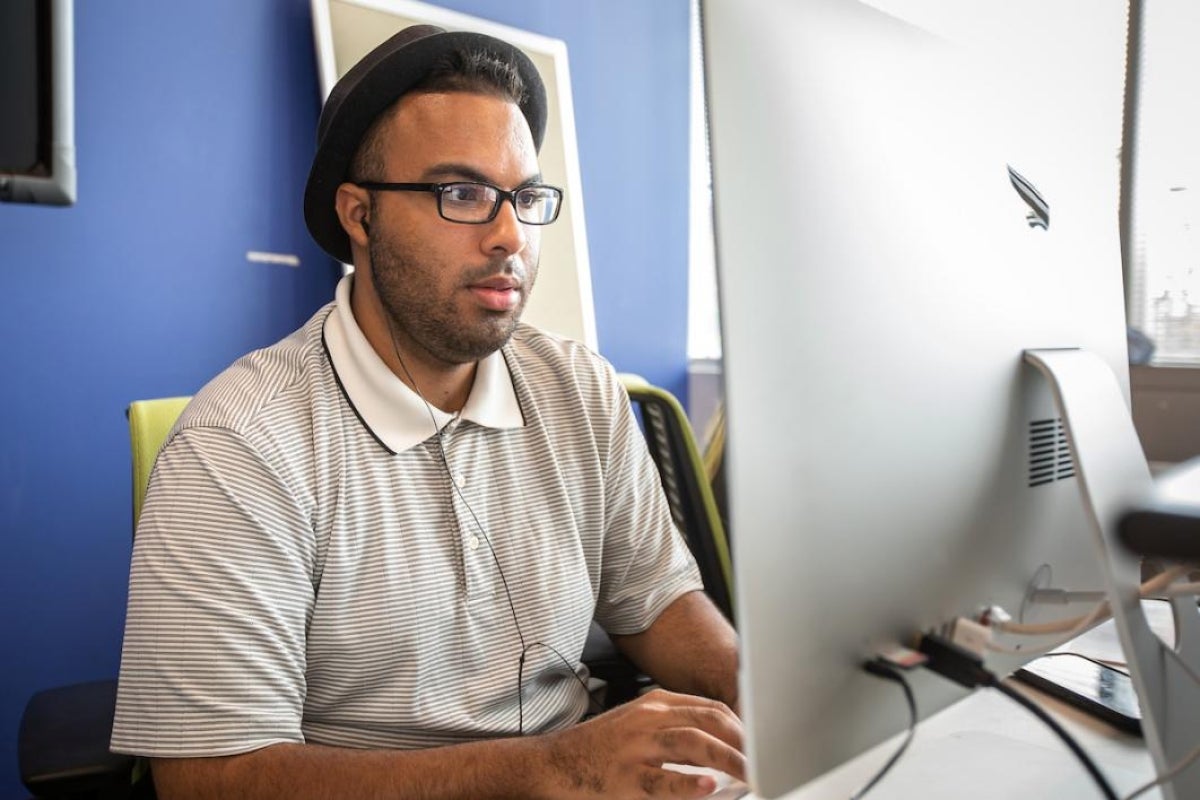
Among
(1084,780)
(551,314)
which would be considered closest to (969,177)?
(1084,780)

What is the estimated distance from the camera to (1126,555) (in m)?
0.58

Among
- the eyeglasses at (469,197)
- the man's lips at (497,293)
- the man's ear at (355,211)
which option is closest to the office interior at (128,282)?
A: the man's ear at (355,211)

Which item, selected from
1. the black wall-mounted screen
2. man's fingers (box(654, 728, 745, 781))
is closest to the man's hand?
man's fingers (box(654, 728, 745, 781))

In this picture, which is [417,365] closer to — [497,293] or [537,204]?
[497,293]

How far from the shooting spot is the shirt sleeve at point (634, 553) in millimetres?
1260

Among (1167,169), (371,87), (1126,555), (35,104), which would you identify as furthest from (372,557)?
(1167,169)

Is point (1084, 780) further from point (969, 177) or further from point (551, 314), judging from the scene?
point (551, 314)

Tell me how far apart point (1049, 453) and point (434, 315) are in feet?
2.60

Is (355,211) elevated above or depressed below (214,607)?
above

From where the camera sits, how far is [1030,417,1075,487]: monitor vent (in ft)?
2.06

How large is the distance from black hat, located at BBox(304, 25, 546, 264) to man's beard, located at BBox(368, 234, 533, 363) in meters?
0.16

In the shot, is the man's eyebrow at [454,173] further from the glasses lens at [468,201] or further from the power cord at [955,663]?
the power cord at [955,663]

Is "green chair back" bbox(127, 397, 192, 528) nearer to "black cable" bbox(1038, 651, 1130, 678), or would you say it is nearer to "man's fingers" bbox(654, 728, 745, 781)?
"man's fingers" bbox(654, 728, 745, 781)

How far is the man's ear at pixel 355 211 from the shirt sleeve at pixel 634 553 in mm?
441
